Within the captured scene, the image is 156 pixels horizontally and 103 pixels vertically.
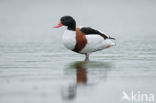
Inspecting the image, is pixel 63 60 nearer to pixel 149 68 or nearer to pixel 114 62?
pixel 114 62

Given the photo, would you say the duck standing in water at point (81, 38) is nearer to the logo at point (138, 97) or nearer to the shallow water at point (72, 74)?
the shallow water at point (72, 74)

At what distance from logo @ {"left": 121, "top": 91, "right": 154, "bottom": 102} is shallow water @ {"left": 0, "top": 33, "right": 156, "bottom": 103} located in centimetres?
9

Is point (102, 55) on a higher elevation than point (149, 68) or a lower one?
lower

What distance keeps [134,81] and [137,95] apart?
3.45ft

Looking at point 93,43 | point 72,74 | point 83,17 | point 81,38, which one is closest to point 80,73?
point 72,74

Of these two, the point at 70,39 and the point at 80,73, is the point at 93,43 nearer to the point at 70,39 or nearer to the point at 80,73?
the point at 70,39

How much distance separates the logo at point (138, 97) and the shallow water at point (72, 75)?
88 millimetres

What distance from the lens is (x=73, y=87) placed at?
7047 millimetres

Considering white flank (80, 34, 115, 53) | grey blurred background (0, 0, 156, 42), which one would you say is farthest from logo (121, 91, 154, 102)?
grey blurred background (0, 0, 156, 42)

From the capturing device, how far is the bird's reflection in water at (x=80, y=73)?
6652 millimetres

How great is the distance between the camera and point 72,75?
8281 millimetres

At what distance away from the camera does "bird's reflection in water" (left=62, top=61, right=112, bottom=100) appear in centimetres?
665

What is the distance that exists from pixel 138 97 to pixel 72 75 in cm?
211

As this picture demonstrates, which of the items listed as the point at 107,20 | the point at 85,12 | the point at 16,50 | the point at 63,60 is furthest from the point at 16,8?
the point at 63,60
